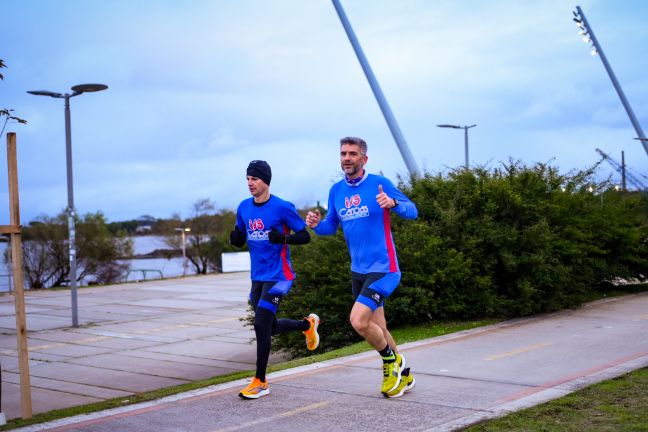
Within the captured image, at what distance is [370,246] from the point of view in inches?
272

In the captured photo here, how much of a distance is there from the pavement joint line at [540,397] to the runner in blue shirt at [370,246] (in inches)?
40.2

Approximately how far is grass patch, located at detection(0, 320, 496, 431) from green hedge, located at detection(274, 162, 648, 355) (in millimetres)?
253

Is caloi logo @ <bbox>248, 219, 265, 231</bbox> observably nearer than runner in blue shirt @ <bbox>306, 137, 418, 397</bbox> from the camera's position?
No

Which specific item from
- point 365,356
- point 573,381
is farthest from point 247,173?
point 573,381

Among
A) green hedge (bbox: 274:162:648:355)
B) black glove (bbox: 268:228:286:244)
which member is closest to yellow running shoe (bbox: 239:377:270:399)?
black glove (bbox: 268:228:286:244)

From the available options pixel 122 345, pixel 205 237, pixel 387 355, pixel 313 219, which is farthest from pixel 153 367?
pixel 205 237

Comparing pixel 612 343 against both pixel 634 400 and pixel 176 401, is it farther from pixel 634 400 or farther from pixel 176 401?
pixel 176 401

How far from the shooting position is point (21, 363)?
6918mm

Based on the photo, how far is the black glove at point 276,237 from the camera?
722 centimetres

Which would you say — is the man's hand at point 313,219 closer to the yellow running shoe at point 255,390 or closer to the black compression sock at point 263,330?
the black compression sock at point 263,330

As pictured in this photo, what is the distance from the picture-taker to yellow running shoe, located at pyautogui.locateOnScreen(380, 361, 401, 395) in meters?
6.88

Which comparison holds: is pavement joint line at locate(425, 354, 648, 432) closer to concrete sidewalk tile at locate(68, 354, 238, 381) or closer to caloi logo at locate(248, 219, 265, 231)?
caloi logo at locate(248, 219, 265, 231)

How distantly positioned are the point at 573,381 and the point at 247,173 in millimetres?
3485

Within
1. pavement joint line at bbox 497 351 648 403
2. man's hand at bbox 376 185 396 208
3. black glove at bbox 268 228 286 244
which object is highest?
man's hand at bbox 376 185 396 208
